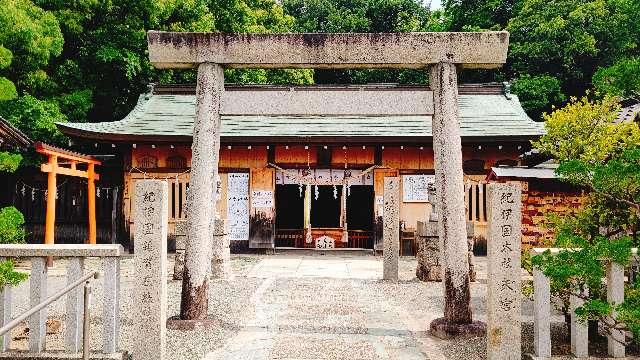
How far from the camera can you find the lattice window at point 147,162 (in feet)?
49.5

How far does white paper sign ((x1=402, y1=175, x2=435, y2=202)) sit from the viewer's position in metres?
15.0

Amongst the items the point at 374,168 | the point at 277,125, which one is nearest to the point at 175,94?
the point at 277,125

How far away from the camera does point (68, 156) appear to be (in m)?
12.5

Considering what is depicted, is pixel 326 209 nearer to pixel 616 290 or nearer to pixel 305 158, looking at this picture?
pixel 305 158

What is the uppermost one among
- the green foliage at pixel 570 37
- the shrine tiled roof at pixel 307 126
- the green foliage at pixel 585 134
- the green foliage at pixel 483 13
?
the green foliage at pixel 483 13

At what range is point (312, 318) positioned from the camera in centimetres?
684

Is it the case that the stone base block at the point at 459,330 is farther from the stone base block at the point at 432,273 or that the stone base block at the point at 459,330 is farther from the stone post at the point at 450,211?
the stone base block at the point at 432,273

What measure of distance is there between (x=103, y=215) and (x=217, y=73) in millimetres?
10728

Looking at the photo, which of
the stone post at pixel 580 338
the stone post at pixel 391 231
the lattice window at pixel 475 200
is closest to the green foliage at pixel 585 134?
the stone post at pixel 580 338

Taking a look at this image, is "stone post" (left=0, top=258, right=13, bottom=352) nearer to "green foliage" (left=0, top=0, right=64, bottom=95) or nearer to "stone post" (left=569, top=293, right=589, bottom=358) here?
"stone post" (left=569, top=293, right=589, bottom=358)

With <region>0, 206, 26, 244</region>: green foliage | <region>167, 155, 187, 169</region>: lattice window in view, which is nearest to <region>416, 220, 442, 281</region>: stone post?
<region>0, 206, 26, 244</region>: green foliage

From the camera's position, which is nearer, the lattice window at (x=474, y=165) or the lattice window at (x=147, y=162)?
the lattice window at (x=474, y=165)

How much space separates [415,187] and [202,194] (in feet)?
32.8

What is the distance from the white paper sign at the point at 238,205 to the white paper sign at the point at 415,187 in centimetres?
490
